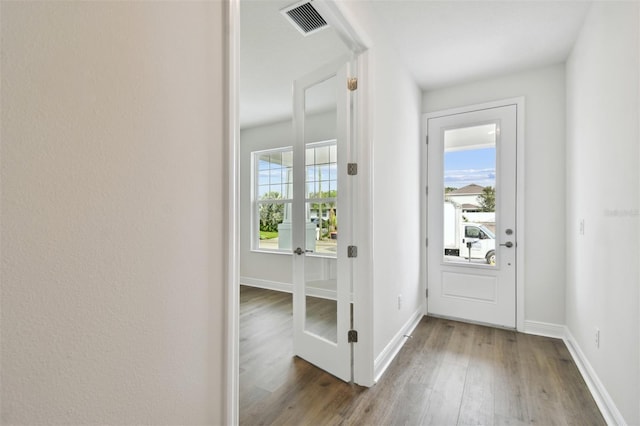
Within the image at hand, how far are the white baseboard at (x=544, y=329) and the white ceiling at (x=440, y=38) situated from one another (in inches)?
100

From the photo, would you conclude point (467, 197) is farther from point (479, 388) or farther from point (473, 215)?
point (479, 388)

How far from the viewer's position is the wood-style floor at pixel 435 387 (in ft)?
5.94

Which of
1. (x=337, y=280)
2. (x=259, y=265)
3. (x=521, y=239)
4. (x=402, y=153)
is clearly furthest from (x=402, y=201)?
(x=259, y=265)

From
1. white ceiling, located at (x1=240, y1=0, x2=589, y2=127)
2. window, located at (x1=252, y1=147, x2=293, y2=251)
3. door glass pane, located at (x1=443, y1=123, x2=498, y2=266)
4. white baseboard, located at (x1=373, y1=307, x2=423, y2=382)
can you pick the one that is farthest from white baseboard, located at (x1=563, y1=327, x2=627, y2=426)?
window, located at (x1=252, y1=147, x2=293, y2=251)

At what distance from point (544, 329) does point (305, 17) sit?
353 centimetres

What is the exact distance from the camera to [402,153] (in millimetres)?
2922

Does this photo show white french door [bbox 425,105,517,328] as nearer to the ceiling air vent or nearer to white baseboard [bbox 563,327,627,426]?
white baseboard [bbox 563,327,627,426]

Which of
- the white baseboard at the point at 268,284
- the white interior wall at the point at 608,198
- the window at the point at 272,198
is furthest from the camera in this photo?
the window at the point at 272,198

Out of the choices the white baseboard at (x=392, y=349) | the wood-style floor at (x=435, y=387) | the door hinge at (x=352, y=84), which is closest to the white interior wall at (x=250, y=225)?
the wood-style floor at (x=435, y=387)

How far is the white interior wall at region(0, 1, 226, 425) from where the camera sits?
59 centimetres

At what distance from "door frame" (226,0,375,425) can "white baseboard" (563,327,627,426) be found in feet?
4.38

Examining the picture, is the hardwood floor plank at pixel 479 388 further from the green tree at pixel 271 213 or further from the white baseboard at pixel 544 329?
the green tree at pixel 271 213

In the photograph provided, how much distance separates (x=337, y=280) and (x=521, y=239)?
2120 millimetres

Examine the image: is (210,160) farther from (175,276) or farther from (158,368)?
(158,368)
